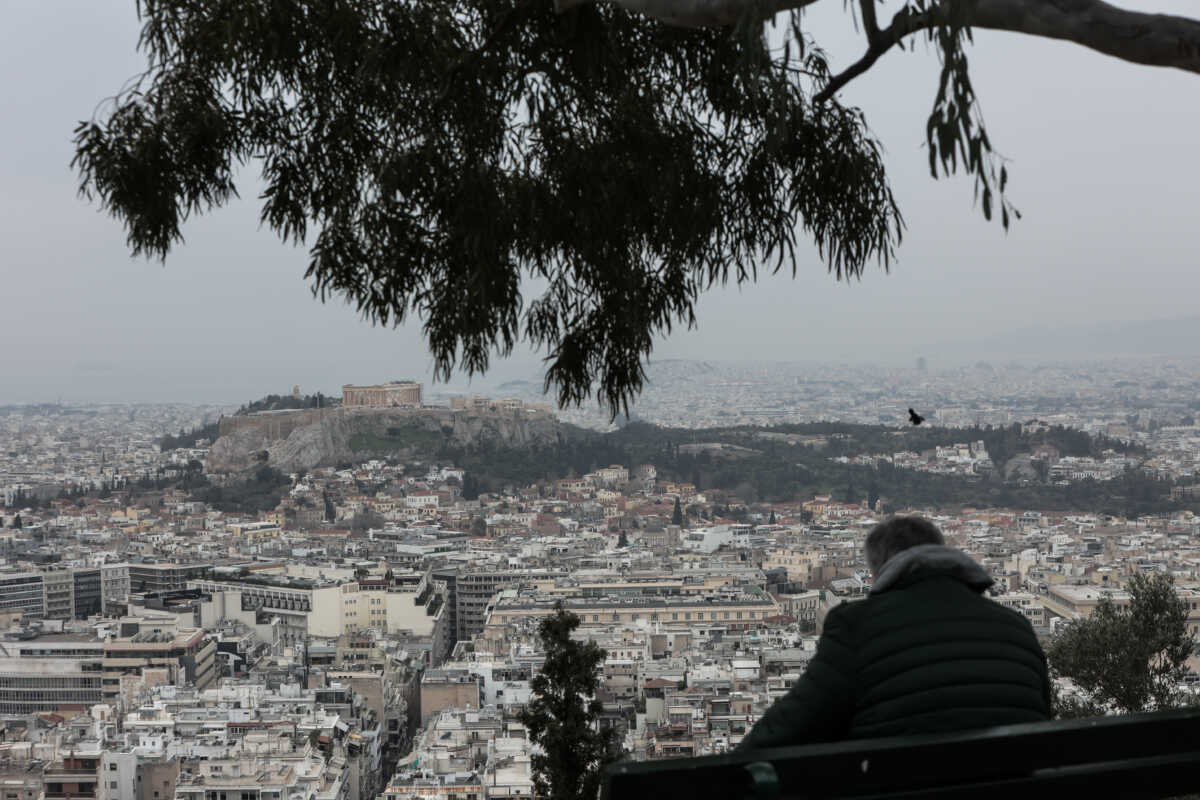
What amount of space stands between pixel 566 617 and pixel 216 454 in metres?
44.3

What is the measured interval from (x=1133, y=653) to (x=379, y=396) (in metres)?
42.9

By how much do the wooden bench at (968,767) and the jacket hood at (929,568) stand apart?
189mm

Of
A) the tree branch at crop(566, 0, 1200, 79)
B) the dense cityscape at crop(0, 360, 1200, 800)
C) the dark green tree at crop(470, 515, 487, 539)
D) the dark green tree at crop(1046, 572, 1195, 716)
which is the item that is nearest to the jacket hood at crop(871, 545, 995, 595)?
the tree branch at crop(566, 0, 1200, 79)

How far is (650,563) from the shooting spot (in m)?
33.8

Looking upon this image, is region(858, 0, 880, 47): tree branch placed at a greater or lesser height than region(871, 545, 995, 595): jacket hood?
greater

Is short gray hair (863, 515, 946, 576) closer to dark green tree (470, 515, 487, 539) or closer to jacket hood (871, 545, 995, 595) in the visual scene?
jacket hood (871, 545, 995, 595)

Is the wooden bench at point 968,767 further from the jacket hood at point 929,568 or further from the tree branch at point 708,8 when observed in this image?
the tree branch at point 708,8

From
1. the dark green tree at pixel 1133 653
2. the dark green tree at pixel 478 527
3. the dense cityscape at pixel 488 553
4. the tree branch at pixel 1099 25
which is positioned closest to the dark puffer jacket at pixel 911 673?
the tree branch at pixel 1099 25

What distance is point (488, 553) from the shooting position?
37.0 m

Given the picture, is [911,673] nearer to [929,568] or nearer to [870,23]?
[929,568]

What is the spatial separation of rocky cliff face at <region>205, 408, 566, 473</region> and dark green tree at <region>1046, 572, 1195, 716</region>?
130ft

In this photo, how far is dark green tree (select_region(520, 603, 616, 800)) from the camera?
4328 mm

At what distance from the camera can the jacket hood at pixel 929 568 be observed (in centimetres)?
127

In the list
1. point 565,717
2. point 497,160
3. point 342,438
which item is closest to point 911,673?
point 497,160
